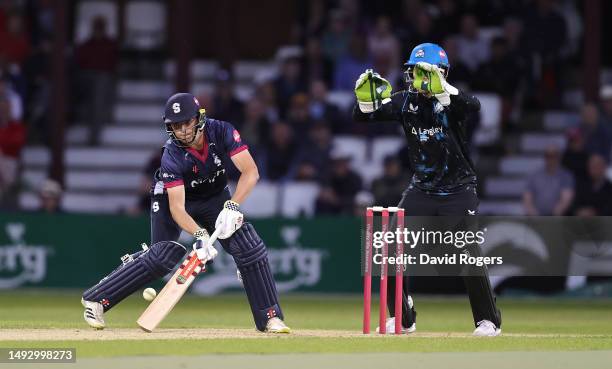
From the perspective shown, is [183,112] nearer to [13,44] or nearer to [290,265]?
[290,265]

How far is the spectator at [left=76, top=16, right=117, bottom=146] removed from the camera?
22.1m

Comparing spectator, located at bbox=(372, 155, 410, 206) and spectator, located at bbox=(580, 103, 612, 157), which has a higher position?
spectator, located at bbox=(580, 103, 612, 157)

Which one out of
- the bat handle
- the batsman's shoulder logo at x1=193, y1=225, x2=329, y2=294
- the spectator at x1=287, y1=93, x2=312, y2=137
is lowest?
the batsman's shoulder logo at x1=193, y1=225, x2=329, y2=294

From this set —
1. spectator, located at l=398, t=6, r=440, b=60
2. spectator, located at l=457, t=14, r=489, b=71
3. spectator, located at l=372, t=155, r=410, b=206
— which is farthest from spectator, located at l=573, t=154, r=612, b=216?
spectator, located at l=398, t=6, r=440, b=60

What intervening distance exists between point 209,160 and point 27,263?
714 cm

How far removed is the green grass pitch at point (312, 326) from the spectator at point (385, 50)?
11.9ft

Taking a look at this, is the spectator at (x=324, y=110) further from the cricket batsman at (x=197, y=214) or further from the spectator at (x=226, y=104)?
the cricket batsman at (x=197, y=214)

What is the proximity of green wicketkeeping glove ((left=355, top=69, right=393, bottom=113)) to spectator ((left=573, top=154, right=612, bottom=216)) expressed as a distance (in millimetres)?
6885

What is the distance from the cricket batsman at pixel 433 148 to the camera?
1212 centimetres

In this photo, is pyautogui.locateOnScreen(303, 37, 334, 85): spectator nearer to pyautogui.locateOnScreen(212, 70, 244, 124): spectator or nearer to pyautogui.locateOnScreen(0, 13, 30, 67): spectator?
pyautogui.locateOnScreen(212, 70, 244, 124): spectator

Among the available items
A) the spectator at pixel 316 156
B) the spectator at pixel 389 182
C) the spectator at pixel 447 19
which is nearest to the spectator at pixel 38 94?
the spectator at pixel 316 156

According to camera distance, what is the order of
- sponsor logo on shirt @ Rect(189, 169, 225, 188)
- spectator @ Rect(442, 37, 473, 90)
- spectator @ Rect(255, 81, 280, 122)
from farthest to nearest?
spectator @ Rect(255, 81, 280, 122), spectator @ Rect(442, 37, 473, 90), sponsor logo on shirt @ Rect(189, 169, 225, 188)

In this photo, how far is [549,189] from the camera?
19.0 m

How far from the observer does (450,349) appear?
11.0 metres
